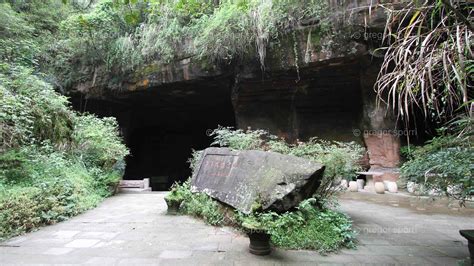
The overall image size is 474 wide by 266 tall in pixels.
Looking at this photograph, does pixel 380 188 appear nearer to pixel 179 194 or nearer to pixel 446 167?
pixel 179 194

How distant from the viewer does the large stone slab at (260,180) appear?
145 inches

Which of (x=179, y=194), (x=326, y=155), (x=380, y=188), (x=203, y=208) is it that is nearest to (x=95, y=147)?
(x=179, y=194)

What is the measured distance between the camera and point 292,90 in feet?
31.7

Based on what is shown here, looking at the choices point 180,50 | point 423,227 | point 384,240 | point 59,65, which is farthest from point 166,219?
point 59,65

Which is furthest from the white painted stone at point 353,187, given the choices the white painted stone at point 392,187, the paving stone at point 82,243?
the paving stone at point 82,243

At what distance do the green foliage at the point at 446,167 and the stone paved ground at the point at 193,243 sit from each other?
899 millimetres

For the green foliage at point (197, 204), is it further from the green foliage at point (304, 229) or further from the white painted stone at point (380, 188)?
the white painted stone at point (380, 188)

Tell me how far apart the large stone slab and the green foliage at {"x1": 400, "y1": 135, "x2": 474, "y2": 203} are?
1.12 meters

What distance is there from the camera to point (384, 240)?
387 cm

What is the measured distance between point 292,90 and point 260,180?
20.2 feet

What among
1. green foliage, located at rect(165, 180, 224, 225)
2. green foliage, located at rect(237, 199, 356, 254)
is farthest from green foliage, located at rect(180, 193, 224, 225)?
green foliage, located at rect(237, 199, 356, 254)

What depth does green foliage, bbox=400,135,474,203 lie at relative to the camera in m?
2.57

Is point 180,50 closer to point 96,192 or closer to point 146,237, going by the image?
point 96,192

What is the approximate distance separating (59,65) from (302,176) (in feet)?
36.3
